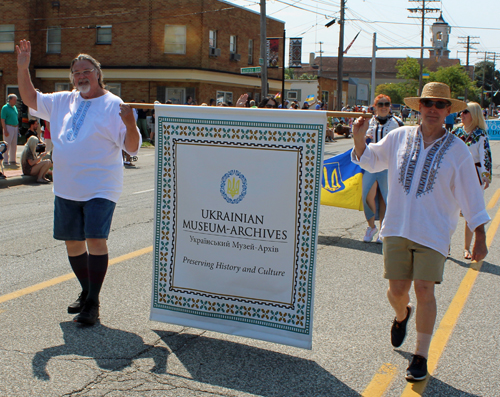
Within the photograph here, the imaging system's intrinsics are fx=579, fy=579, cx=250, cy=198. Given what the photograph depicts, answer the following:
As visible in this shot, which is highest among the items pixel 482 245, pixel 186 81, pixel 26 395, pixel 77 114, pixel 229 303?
pixel 186 81

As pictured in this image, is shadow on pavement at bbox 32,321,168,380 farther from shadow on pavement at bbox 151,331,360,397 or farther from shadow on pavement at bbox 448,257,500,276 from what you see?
shadow on pavement at bbox 448,257,500,276

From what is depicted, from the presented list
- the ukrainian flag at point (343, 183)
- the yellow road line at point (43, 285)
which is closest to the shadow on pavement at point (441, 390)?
the yellow road line at point (43, 285)

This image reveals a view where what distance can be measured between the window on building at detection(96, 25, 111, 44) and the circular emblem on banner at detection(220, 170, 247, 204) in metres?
31.9

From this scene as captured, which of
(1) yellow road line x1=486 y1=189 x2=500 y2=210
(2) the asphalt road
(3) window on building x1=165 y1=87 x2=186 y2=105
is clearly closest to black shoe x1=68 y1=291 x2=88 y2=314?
(2) the asphalt road

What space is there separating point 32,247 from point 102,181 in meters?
3.21

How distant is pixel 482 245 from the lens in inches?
142

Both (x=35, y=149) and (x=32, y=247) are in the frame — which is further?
(x=35, y=149)

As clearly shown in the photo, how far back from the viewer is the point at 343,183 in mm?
7840

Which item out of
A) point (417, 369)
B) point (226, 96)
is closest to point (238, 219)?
point (417, 369)

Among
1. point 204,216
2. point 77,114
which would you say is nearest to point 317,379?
point 204,216

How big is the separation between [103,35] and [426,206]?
1299 inches

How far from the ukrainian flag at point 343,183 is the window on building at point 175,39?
87.3ft

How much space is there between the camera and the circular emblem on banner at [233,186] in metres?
3.91

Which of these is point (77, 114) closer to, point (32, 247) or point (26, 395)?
point (26, 395)
